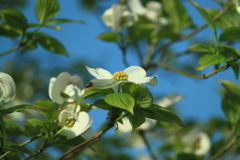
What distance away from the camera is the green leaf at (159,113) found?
524 mm

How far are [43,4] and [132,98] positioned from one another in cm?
50

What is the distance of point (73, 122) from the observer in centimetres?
60

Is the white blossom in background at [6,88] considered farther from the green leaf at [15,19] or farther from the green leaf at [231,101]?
the green leaf at [231,101]

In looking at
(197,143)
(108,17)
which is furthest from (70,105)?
(197,143)

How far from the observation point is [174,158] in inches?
41.3

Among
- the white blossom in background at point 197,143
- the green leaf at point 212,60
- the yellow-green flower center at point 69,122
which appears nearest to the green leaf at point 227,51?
the green leaf at point 212,60

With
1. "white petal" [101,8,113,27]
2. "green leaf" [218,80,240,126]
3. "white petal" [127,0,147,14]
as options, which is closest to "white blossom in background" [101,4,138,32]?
"white petal" [101,8,113,27]

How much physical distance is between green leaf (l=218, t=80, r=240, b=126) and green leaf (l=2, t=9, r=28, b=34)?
0.56 m

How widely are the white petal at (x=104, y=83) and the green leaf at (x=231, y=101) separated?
15.5 inches

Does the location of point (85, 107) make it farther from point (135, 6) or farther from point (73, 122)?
point (135, 6)

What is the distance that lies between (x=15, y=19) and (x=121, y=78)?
43cm

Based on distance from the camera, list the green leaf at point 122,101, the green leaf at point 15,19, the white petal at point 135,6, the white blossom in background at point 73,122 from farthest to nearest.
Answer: the white petal at point 135,6, the green leaf at point 15,19, the white blossom in background at point 73,122, the green leaf at point 122,101

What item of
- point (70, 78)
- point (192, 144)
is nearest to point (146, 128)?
point (192, 144)

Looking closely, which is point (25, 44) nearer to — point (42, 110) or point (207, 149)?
point (42, 110)
